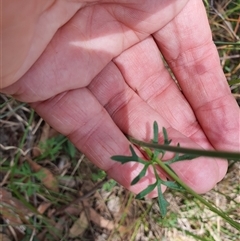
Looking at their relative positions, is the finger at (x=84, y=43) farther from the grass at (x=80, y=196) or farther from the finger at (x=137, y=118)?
the grass at (x=80, y=196)

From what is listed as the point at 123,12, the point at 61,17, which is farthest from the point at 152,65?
the point at 61,17

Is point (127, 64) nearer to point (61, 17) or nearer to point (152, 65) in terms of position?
point (152, 65)

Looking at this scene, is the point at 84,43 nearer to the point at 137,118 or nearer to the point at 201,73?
the point at 137,118

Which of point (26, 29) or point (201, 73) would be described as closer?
point (26, 29)

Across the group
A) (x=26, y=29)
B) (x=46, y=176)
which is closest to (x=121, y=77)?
(x=26, y=29)

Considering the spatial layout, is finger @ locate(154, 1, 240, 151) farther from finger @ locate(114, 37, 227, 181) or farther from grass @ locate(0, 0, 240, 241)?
grass @ locate(0, 0, 240, 241)
